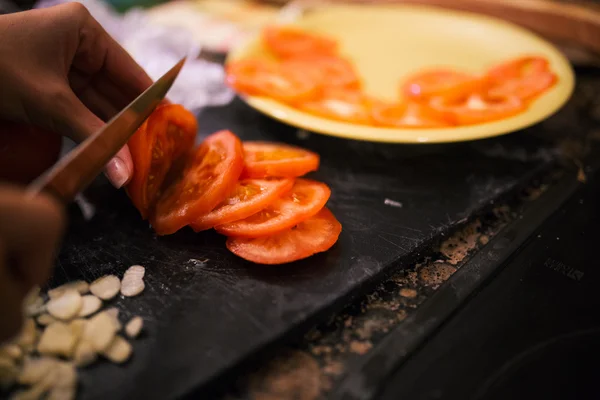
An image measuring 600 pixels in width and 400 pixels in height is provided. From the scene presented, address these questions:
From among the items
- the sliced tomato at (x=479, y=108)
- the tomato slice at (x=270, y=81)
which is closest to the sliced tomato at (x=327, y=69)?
the tomato slice at (x=270, y=81)

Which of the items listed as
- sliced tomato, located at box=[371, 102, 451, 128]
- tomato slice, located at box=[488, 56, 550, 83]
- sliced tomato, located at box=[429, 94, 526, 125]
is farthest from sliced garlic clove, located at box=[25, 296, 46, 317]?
tomato slice, located at box=[488, 56, 550, 83]

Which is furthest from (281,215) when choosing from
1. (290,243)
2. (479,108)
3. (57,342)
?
(479,108)

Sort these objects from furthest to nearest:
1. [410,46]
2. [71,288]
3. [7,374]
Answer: [410,46]
[71,288]
[7,374]

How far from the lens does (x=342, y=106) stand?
182 centimetres

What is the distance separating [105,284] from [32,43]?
61 cm

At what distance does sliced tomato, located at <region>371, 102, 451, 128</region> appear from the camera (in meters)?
1.69

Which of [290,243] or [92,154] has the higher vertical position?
[92,154]

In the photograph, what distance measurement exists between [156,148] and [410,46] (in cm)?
162

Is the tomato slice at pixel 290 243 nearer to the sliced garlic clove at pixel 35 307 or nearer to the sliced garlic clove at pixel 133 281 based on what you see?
the sliced garlic clove at pixel 133 281

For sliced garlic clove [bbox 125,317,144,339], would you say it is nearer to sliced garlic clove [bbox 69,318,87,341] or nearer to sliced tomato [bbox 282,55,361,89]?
sliced garlic clove [bbox 69,318,87,341]

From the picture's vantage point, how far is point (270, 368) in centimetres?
100

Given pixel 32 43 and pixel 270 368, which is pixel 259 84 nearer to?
pixel 32 43

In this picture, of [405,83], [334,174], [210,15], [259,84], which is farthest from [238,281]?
[210,15]

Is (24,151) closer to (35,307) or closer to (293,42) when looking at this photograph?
(35,307)
